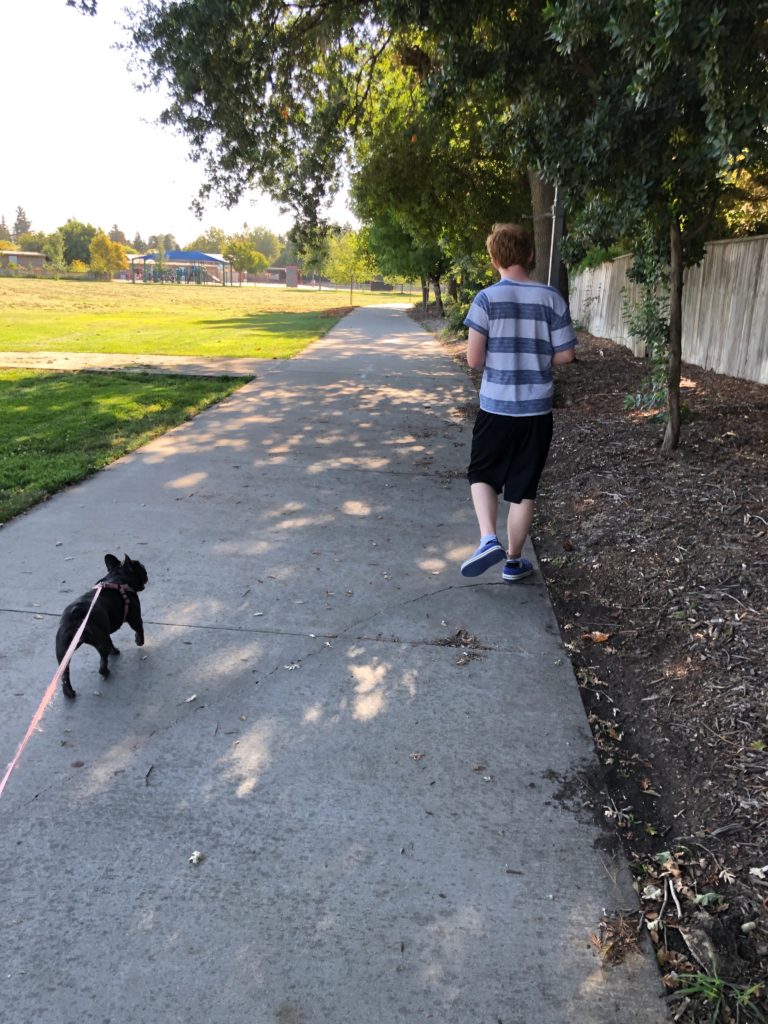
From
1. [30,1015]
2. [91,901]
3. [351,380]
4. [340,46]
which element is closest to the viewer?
[30,1015]

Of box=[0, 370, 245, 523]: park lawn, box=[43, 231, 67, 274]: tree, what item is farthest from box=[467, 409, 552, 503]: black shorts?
box=[43, 231, 67, 274]: tree

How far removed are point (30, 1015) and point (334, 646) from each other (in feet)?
6.62

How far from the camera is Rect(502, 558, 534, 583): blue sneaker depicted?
4.45m

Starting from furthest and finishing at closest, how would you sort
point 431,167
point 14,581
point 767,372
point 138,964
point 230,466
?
point 431,167 → point 767,372 → point 230,466 → point 14,581 → point 138,964

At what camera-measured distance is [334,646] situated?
3623mm

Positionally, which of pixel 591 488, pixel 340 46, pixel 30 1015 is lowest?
pixel 30 1015

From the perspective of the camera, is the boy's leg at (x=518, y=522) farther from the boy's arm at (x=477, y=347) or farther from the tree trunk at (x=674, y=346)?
the tree trunk at (x=674, y=346)

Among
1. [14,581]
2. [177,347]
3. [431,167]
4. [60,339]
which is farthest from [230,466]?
[60,339]

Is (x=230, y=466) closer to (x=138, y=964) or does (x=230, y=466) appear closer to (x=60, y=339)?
(x=138, y=964)

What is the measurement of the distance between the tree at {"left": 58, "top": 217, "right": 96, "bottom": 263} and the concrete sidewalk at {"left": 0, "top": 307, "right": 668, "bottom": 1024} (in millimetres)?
131740

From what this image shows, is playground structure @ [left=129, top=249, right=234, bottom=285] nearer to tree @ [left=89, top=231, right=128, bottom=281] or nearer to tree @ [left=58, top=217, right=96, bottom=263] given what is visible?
tree @ [left=89, top=231, right=128, bottom=281]

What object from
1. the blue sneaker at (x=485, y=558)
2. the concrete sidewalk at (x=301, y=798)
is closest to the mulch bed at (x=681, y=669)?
the concrete sidewalk at (x=301, y=798)

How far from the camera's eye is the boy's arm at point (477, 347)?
13.3 ft

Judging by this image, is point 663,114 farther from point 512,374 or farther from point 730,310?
point 730,310
